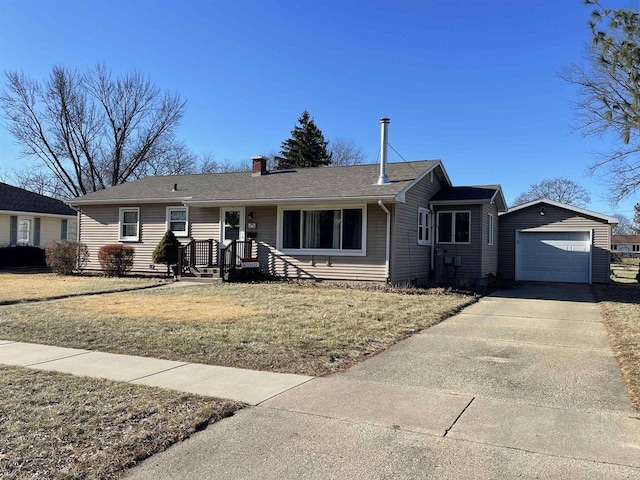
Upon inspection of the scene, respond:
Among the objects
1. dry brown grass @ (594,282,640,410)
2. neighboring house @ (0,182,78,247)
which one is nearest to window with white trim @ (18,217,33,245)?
neighboring house @ (0,182,78,247)

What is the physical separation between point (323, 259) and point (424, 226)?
13.6ft

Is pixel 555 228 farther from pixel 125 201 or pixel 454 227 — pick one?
pixel 125 201

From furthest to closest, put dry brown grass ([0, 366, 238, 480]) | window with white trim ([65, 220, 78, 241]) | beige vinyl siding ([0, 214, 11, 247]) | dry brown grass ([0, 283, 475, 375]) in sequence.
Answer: window with white trim ([65, 220, 78, 241])
beige vinyl siding ([0, 214, 11, 247])
dry brown grass ([0, 283, 475, 375])
dry brown grass ([0, 366, 238, 480])

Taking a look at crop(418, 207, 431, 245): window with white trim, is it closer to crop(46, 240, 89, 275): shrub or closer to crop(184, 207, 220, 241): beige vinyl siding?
crop(184, 207, 220, 241): beige vinyl siding

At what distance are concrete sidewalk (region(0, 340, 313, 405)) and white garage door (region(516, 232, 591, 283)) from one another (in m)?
18.5

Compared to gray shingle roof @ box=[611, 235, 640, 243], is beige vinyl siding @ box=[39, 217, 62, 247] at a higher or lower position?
lower

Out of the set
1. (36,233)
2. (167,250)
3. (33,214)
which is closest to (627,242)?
(167,250)

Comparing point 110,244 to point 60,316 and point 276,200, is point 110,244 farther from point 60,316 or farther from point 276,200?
point 60,316

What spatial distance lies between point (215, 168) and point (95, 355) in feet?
159

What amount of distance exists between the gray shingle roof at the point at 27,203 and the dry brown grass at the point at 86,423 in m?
22.8

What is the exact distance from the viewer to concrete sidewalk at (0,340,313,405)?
503 cm

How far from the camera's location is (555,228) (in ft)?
68.3

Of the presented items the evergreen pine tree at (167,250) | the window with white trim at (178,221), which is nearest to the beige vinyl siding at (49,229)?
Answer: the window with white trim at (178,221)

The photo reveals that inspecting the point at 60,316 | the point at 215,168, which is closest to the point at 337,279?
the point at 60,316
